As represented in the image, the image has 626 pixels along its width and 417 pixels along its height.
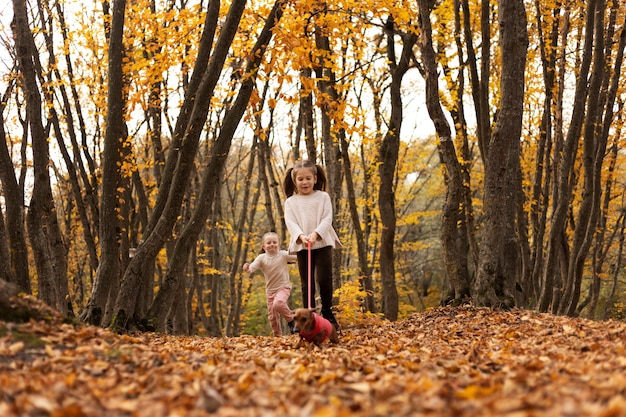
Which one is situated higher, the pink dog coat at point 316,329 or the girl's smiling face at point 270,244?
the girl's smiling face at point 270,244

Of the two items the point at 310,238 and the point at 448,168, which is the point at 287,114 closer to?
the point at 448,168

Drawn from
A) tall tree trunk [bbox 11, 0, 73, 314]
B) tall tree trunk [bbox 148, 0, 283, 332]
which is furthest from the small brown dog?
tall tree trunk [bbox 11, 0, 73, 314]

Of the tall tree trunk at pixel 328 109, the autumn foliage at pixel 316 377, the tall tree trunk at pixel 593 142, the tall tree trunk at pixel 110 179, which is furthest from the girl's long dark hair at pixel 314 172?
the tall tree trunk at pixel 593 142

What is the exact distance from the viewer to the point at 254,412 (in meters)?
2.73

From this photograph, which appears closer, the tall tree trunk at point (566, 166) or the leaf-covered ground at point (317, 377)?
the leaf-covered ground at point (317, 377)

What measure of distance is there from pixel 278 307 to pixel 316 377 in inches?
190

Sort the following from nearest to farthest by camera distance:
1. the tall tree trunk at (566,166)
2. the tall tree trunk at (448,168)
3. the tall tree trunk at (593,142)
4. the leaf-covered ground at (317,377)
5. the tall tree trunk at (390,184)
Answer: the leaf-covered ground at (317,377) → the tall tree trunk at (448,168) → the tall tree trunk at (566,166) → the tall tree trunk at (593,142) → the tall tree trunk at (390,184)

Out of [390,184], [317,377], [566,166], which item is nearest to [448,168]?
[566,166]

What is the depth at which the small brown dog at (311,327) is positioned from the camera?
5.52 metres

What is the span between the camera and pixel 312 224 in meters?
7.01

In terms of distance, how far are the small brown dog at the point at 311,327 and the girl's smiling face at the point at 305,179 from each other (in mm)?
1698

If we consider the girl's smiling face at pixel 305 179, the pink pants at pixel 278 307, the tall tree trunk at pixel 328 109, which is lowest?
the pink pants at pixel 278 307

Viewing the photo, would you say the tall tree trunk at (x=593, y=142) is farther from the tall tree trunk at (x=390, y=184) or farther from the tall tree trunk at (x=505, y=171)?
the tall tree trunk at (x=390, y=184)

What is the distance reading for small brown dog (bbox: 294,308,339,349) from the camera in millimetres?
5520
